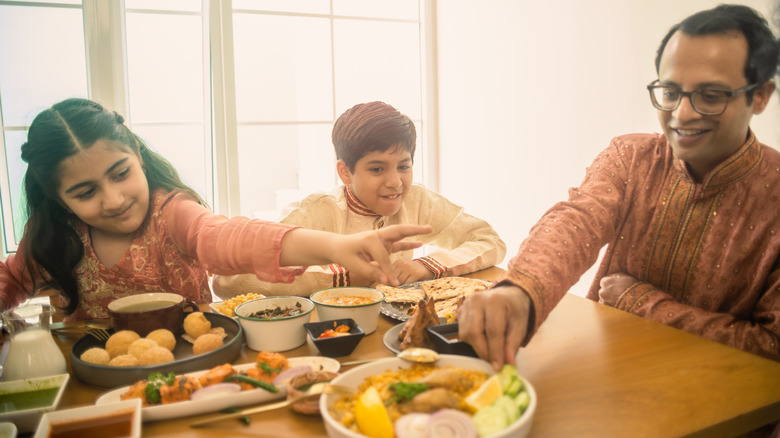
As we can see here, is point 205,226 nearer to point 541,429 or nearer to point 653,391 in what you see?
point 541,429

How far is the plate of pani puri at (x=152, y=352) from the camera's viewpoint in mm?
986

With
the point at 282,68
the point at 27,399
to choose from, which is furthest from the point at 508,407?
the point at 282,68

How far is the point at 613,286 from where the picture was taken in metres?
1.61

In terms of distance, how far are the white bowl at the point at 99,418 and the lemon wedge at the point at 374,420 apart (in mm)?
340

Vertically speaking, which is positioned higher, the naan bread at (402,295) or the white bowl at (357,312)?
the white bowl at (357,312)

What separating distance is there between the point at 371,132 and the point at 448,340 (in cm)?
120

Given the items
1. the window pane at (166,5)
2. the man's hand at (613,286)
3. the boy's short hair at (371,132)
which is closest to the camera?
the man's hand at (613,286)

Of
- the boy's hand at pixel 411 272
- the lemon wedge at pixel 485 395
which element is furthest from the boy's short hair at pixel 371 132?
the lemon wedge at pixel 485 395

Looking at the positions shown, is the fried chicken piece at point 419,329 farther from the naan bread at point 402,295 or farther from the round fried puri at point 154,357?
the round fried puri at point 154,357

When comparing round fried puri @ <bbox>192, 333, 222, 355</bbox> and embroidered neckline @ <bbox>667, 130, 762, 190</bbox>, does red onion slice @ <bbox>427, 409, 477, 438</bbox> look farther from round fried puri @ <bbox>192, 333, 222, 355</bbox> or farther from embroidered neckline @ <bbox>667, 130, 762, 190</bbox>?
embroidered neckline @ <bbox>667, 130, 762, 190</bbox>

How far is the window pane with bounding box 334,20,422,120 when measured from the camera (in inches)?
158

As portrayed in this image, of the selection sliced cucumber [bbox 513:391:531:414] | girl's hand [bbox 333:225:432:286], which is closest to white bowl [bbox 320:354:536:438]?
sliced cucumber [bbox 513:391:531:414]

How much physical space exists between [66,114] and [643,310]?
1.79 metres

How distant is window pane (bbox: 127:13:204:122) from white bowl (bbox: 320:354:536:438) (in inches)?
122
